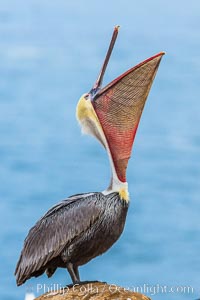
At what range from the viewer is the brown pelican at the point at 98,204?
A: 546 centimetres

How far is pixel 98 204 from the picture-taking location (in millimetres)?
5504

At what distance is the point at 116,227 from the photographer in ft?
17.9

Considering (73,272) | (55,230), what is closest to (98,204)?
(55,230)

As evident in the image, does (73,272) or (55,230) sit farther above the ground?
(55,230)

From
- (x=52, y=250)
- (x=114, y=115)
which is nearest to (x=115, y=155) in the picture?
(x=114, y=115)

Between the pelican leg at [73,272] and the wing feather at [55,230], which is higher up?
the wing feather at [55,230]

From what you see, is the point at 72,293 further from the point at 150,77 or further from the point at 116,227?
the point at 150,77

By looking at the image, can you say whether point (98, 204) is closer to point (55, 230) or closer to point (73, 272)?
point (55, 230)

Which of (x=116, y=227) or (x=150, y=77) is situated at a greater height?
(x=150, y=77)

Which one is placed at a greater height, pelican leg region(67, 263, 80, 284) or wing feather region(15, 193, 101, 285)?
wing feather region(15, 193, 101, 285)

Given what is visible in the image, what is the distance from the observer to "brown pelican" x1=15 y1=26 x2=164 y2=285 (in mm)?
5457

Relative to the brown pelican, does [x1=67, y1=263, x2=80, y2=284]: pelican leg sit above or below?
below

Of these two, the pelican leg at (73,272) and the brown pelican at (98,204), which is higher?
the brown pelican at (98,204)

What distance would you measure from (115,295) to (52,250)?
428mm
